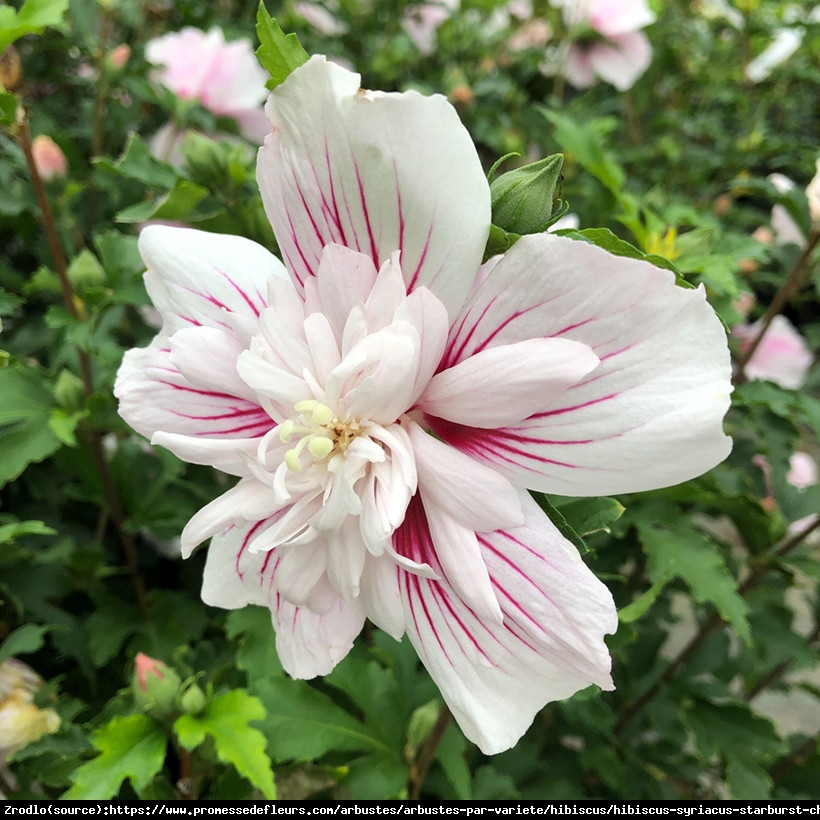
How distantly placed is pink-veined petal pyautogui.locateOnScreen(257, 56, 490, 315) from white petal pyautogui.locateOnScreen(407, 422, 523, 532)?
81 millimetres

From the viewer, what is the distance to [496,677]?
1.22 feet

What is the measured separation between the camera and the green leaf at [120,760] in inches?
20.6

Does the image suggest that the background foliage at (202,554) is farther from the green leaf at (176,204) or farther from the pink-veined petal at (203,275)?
the pink-veined petal at (203,275)

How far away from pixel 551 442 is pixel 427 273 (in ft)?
0.37

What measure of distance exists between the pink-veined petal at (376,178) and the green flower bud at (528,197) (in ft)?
0.11

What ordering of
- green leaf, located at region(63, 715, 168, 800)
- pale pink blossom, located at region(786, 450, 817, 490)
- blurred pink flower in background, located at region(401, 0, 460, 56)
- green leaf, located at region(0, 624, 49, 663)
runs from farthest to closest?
blurred pink flower in background, located at region(401, 0, 460, 56), pale pink blossom, located at region(786, 450, 817, 490), green leaf, located at region(0, 624, 49, 663), green leaf, located at region(63, 715, 168, 800)

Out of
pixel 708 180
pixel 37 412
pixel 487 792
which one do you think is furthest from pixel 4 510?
pixel 708 180

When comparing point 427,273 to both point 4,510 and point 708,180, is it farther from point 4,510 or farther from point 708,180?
point 708,180

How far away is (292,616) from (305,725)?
0.30 m

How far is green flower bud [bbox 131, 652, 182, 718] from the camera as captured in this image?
58 centimetres

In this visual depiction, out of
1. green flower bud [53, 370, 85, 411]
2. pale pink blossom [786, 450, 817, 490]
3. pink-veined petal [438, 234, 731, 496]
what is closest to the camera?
pink-veined petal [438, 234, 731, 496]

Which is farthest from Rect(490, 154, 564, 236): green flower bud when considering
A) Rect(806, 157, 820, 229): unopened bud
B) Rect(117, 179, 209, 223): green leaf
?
Rect(806, 157, 820, 229): unopened bud

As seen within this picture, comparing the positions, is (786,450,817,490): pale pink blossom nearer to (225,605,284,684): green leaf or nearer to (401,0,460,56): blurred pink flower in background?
(225,605,284,684): green leaf
